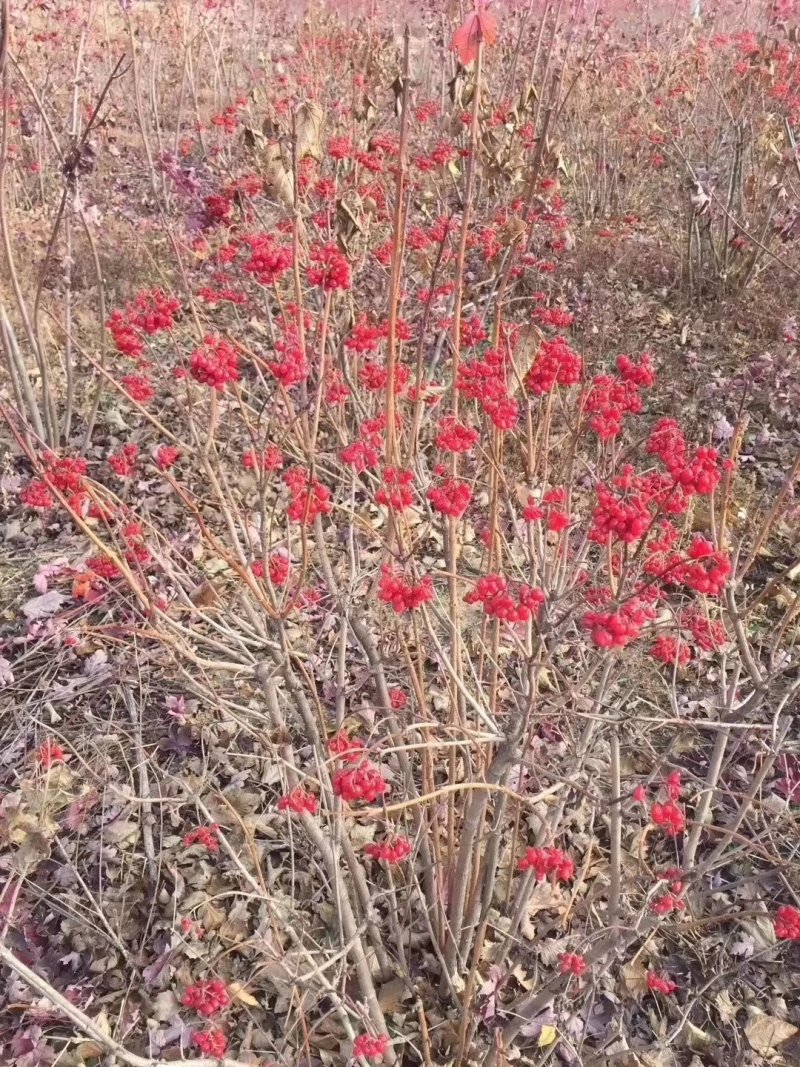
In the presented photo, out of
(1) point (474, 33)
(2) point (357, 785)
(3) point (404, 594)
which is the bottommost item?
(2) point (357, 785)

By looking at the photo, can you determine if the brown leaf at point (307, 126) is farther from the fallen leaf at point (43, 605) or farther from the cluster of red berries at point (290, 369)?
the fallen leaf at point (43, 605)

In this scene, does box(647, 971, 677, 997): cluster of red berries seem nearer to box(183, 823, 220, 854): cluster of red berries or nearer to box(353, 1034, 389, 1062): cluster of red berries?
box(353, 1034, 389, 1062): cluster of red berries

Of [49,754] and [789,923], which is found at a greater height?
[789,923]

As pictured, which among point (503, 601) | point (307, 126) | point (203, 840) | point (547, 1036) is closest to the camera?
point (503, 601)

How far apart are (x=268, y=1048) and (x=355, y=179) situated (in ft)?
9.76

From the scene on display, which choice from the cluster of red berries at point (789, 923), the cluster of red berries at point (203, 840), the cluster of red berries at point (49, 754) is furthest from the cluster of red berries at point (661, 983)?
the cluster of red berries at point (49, 754)

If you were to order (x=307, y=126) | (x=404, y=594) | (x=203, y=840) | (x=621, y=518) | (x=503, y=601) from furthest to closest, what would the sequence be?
(x=203, y=840)
(x=307, y=126)
(x=404, y=594)
(x=503, y=601)
(x=621, y=518)

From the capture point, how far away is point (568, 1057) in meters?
2.18

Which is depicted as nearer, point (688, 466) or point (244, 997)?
point (688, 466)

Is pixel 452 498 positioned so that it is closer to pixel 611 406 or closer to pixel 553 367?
pixel 553 367

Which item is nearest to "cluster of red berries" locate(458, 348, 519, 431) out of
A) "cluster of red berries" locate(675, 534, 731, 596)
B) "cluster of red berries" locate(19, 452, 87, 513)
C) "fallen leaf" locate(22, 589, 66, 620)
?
"cluster of red berries" locate(675, 534, 731, 596)

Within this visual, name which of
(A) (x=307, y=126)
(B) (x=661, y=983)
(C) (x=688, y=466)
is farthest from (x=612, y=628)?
(A) (x=307, y=126)

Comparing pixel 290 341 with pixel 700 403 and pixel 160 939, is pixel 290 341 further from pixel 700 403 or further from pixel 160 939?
pixel 700 403

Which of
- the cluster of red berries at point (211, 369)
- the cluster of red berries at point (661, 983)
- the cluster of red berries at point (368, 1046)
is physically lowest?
the cluster of red berries at point (661, 983)
